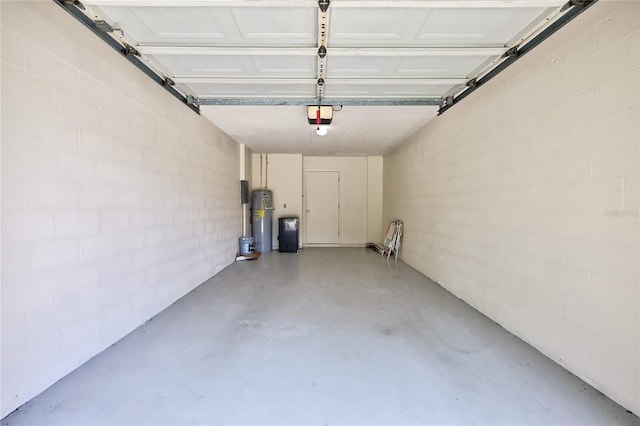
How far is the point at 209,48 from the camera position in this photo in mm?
2189

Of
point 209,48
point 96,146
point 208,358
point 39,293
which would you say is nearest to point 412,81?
point 209,48

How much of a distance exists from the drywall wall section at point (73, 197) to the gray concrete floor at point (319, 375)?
9.5 inches

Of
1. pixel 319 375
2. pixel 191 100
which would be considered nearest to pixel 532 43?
pixel 319 375

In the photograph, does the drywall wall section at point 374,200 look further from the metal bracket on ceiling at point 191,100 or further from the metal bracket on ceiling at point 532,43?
the metal bracket on ceiling at point 191,100

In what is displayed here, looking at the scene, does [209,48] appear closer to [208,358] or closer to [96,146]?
[96,146]

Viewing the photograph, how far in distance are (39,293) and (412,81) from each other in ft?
10.7

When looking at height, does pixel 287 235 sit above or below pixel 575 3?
below

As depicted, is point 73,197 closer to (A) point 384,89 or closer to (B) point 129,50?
(B) point 129,50

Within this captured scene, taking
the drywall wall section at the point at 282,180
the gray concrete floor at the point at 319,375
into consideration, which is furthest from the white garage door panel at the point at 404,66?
the drywall wall section at the point at 282,180

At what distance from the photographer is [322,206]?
738cm

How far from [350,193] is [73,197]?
19.9 feet

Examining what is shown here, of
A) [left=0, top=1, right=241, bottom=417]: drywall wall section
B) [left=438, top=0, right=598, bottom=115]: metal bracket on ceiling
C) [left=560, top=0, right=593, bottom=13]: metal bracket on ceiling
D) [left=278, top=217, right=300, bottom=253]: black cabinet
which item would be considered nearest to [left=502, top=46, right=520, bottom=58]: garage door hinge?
[left=438, top=0, right=598, bottom=115]: metal bracket on ceiling

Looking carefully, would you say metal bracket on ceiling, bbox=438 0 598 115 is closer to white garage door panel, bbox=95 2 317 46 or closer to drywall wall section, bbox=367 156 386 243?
white garage door panel, bbox=95 2 317 46

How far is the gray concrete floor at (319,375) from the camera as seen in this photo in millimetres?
1440
